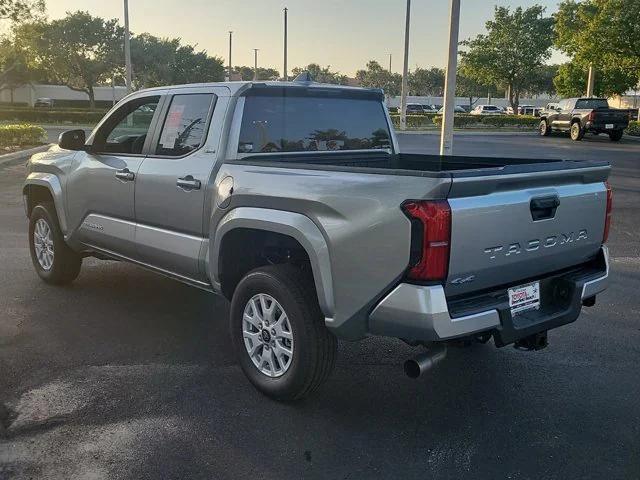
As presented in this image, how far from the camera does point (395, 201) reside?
10.5 feet

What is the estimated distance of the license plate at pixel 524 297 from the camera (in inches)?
139

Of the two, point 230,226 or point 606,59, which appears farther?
point 606,59

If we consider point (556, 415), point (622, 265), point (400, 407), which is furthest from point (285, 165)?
point (622, 265)

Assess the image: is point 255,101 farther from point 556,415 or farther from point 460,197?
point 556,415

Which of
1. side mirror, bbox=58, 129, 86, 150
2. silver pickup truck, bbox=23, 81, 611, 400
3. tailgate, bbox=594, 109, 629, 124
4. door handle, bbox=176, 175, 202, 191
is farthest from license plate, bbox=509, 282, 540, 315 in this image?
tailgate, bbox=594, 109, 629, 124

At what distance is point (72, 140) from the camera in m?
5.64

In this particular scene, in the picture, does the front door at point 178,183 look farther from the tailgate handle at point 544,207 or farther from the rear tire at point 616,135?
the rear tire at point 616,135

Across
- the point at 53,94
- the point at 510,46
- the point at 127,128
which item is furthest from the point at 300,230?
the point at 53,94

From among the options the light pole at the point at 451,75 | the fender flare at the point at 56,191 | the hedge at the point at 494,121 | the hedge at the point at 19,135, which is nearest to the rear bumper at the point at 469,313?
the fender flare at the point at 56,191

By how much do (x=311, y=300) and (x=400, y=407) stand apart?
860 mm

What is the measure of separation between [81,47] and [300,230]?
59529 millimetres

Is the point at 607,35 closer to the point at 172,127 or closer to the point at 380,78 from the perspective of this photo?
the point at 172,127

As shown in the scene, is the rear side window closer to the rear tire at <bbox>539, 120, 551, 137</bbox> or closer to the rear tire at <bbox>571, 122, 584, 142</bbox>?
the rear tire at <bbox>571, 122, 584, 142</bbox>

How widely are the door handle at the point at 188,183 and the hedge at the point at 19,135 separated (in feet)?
59.0
